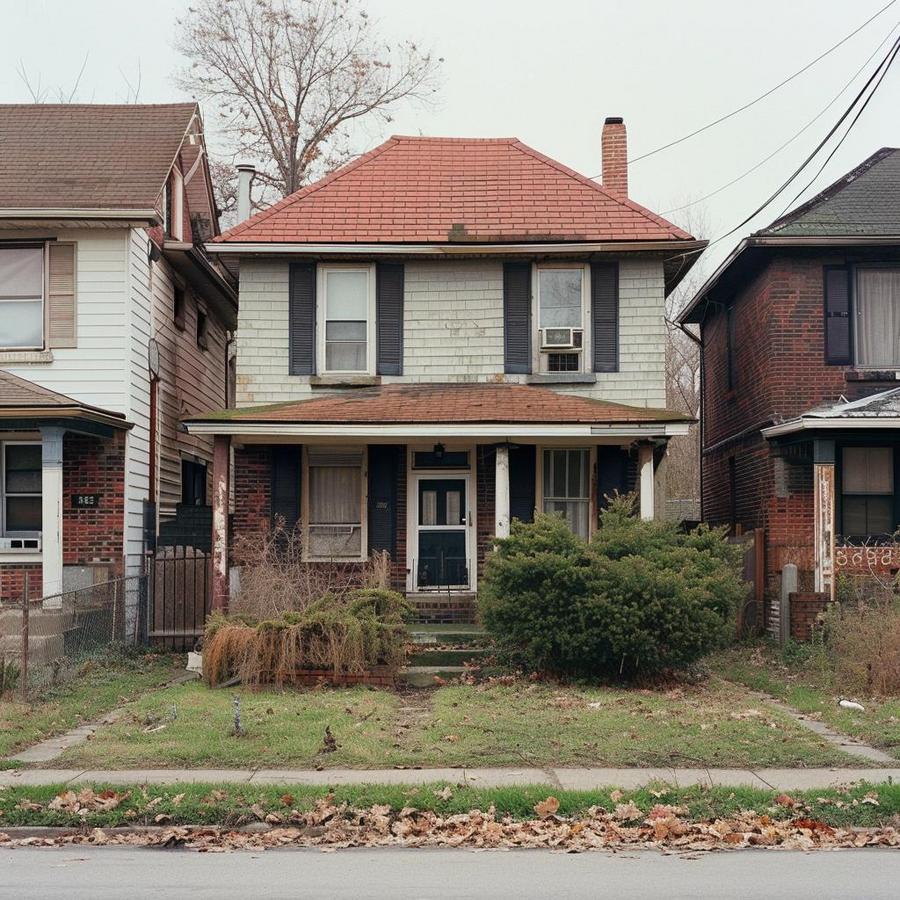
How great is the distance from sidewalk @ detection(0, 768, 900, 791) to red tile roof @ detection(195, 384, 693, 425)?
23.9 feet

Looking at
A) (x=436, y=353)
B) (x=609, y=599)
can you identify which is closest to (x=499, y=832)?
(x=609, y=599)

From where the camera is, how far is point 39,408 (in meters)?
16.2

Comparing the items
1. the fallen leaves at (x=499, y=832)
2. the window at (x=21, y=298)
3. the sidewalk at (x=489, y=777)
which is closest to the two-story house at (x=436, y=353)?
the window at (x=21, y=298)

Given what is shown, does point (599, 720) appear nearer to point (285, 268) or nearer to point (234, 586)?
point (234, 586)

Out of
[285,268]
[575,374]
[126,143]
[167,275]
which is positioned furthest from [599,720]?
[126,143]

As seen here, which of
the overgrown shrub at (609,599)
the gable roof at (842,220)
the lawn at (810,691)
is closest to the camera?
the lawn at (810,691)

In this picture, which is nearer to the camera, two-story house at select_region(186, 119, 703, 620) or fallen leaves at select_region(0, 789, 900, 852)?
fallen leaves at select_region(0, 789, 900, 852)

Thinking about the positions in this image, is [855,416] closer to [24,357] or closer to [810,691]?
[810,691]

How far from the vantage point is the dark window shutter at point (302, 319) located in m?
18.7

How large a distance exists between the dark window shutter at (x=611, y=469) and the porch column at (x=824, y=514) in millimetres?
2881

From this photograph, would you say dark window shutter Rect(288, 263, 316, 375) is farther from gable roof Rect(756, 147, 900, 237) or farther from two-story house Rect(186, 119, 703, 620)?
gable roof Rect(756, 147, 900, 237)

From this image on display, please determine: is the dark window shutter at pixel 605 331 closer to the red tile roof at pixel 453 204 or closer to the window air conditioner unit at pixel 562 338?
the window air conditioner unit at pixel 562 338

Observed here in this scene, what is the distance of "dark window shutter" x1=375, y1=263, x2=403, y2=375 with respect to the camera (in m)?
18.7

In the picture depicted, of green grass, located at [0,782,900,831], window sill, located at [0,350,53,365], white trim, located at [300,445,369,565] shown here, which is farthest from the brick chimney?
green grass, located at [0,782,900,831]
